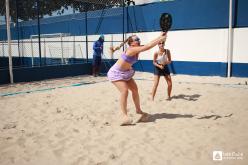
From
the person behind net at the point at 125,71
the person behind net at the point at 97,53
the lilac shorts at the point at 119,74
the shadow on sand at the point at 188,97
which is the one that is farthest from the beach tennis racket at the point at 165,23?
the person behind net at the point at 97,53

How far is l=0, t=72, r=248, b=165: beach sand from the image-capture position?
4094 millimetres

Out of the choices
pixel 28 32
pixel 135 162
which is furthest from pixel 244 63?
pixel 28 32

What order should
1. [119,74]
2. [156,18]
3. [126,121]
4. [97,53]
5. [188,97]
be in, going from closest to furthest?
[126,121] → [119,74] → [188,97] → [97,53] → [156,18]

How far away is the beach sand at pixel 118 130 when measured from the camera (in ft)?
13.4

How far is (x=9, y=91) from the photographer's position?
9.82m

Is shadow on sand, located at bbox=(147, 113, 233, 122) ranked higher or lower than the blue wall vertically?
lower

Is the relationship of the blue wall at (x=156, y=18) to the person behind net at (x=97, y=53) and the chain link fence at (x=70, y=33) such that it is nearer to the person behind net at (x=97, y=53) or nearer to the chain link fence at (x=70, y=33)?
the chain link fence at (x=70, y=33)

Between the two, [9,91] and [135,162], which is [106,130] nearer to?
[135,162]

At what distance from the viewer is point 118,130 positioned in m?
5.29

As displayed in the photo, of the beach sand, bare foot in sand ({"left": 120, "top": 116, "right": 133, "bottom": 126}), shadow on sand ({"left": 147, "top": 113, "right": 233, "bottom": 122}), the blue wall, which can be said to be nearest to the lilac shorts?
bare foot in sand ({"left": 120, "top": 116, "right": 133, "bottom": 126})

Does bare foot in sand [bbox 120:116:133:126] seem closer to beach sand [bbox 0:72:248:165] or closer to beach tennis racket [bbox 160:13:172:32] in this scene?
beach sand [bbox 0:72:248:165]

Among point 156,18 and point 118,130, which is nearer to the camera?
point 118,130

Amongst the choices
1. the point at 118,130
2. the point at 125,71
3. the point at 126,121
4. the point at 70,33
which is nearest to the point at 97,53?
the point at 70,33

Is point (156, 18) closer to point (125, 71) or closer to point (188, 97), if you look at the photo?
point (188, 97)
